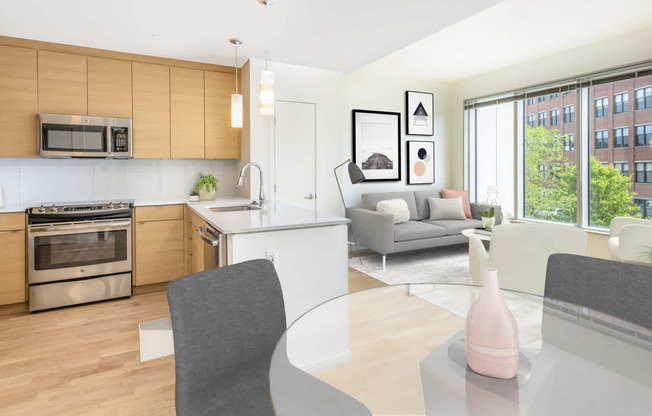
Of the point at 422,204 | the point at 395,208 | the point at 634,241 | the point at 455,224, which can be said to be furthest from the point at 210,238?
the point at 422,204

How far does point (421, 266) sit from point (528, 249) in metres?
2.31

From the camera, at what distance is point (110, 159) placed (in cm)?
398

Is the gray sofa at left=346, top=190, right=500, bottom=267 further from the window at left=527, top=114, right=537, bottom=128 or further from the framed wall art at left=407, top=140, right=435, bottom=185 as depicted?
the window at left=527, top=114, right=537, bottom=128

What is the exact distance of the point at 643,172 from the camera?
13.3 ft

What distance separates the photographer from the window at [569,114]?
182 inches

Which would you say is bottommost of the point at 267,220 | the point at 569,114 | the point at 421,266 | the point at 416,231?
the point at 421,266

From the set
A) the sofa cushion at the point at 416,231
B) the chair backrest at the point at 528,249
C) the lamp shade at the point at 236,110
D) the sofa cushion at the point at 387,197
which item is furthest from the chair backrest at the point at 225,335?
the sofa cushion at the point at 387,197

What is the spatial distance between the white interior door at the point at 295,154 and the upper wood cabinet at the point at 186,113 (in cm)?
85

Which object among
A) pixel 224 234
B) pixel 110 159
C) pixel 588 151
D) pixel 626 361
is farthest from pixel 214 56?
pixel 588 151

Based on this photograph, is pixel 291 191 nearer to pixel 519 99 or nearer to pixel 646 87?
pixel 519 99

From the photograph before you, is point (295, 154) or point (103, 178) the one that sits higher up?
point (295, 154)

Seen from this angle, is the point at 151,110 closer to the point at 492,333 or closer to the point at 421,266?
the point at 421,266

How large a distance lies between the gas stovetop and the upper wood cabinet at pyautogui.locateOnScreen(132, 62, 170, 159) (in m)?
0.65

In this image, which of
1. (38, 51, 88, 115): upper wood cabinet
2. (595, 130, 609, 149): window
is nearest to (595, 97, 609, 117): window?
(595, 130, 609, 149): window
